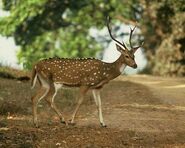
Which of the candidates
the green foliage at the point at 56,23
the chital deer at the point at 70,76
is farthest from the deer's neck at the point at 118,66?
the green foliage at the point at 56,23

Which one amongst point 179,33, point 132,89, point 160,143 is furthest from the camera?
point 179,33

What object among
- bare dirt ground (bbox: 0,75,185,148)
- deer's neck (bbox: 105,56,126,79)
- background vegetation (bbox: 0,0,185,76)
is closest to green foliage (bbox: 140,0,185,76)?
background vegetation (bbox: 0,0,185,76)

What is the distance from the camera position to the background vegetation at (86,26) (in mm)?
41188

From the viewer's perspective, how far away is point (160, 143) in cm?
1194

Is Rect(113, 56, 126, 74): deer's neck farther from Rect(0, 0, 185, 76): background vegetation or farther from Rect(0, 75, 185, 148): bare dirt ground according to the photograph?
Rect(0, 0, 185, 76): background vegetation

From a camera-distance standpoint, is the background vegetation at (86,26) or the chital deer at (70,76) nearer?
the chital deer at (70,76)

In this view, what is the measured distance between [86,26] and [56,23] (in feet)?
8.32

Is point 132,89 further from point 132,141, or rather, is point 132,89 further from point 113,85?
point 132,141

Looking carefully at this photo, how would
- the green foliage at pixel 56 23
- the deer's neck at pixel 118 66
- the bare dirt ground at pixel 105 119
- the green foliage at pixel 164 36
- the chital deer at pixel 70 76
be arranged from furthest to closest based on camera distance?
the green foliage at pixel 56 23, the green foliage at pixel 164 36, the deer's neck at pixel 118 66, the chital deer at pixel 70 76, the bare dirt ground at pixel 105 119

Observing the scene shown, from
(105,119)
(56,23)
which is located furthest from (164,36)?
(105,119)

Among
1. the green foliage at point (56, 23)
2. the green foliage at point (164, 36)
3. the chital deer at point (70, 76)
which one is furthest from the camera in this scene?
the green foliage at point (56, 23)

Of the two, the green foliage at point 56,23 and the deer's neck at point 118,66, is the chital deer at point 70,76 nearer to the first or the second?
the deer's neck at point 118,66

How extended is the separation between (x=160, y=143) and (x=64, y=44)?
41229 mm

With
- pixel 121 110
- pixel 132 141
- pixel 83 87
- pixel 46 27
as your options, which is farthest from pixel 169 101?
pixel 46 27
